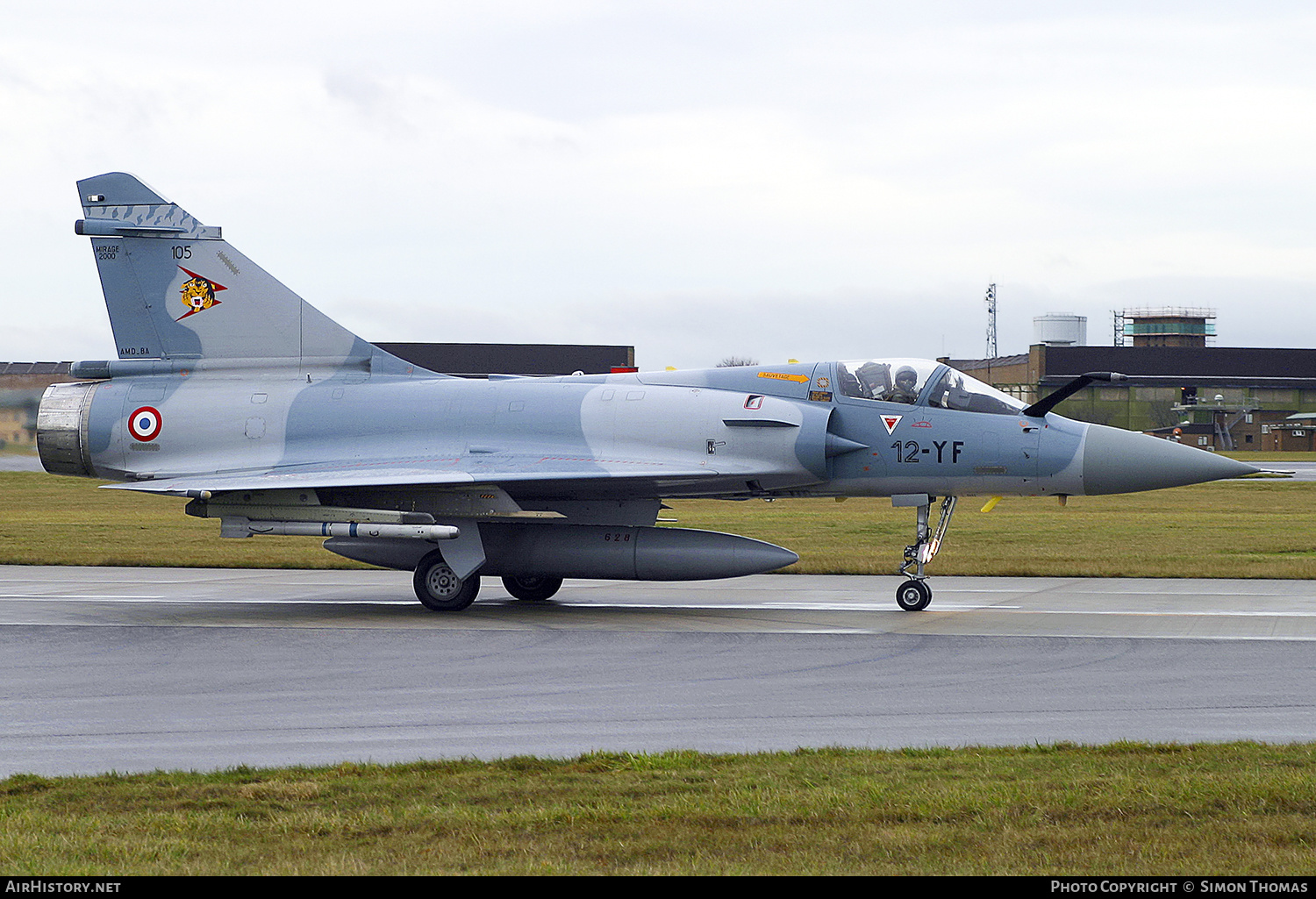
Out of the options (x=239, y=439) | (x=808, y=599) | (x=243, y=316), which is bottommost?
(x=808, y=599)

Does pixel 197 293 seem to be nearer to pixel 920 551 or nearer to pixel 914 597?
pixel 920 551

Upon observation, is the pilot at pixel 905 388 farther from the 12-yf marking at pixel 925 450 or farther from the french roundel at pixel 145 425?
the french roundel at pixel 145 425

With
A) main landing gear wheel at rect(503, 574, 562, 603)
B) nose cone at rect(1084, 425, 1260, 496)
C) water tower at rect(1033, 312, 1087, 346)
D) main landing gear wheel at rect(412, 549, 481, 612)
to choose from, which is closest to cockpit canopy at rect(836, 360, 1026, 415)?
nose cone at rect(1084, 425, 1260, 496)

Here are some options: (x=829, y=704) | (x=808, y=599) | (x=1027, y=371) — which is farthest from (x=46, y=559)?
(x=1027, y=371)

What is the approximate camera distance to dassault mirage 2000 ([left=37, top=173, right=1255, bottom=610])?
14.3 metres

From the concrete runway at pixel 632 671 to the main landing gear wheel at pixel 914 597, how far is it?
0.15m

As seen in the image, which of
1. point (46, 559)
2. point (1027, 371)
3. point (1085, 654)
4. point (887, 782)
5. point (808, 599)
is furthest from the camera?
point (1027, 371)

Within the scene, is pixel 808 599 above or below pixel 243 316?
below

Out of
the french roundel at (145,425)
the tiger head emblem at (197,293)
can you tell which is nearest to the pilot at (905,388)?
the tiger head emblem at (197,293)

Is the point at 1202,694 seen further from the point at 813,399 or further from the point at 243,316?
the point at 243,316

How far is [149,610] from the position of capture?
14844 millimetres

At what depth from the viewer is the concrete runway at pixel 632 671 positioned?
8008 mm

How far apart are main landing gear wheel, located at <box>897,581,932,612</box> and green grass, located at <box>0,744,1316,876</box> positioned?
701cm

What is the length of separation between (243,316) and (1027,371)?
252 ft
